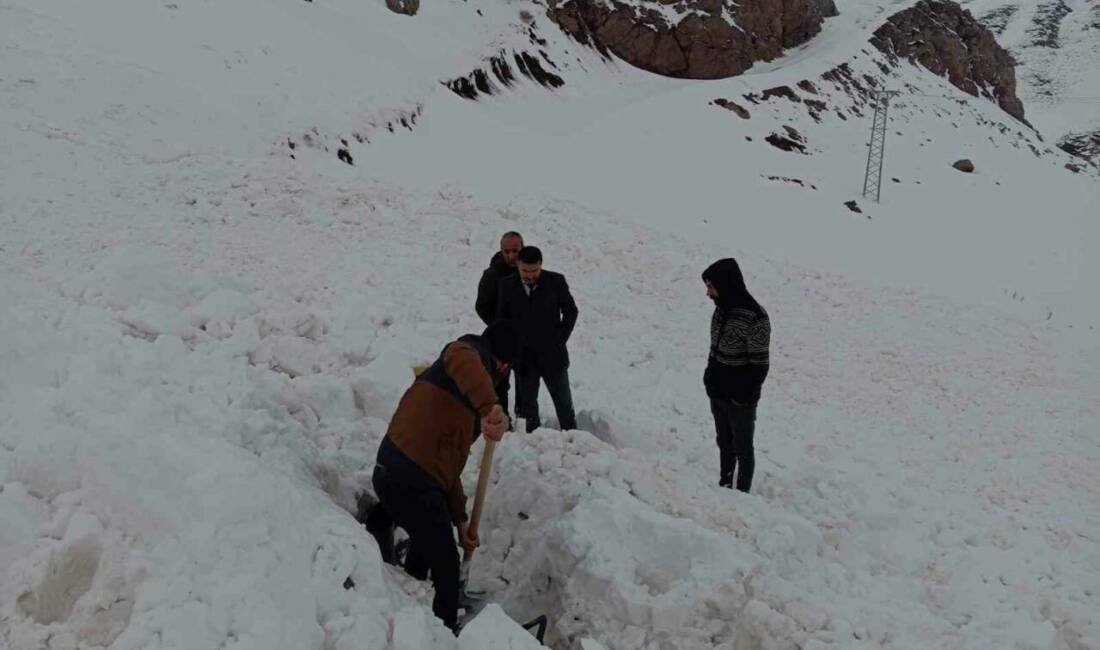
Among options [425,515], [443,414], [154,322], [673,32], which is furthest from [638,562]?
[673,32]

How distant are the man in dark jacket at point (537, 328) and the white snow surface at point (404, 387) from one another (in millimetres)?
615

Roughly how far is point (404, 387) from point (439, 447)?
237 centimetres

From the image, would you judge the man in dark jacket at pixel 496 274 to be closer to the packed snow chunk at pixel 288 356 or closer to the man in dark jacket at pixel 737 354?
the packed snow chunk at pixel 288 356

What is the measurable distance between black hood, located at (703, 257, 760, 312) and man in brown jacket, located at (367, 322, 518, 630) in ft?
7.61

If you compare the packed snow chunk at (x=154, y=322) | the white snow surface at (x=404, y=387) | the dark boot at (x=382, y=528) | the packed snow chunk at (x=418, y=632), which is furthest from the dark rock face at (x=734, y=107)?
the packed snow chunk at (x=418, y=632)

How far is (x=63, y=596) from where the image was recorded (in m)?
3.08

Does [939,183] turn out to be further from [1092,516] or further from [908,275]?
[1092,516]

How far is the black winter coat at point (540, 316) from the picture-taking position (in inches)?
240

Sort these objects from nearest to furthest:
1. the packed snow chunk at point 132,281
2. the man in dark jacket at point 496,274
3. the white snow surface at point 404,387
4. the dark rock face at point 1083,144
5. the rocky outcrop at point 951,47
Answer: the white snow surface at point 404,387
the packed snow chunk at point 132,281
the man in dark jacket at point 496,274
the rocky outcrop at point 951,47
the dark rock face at point 1083,144

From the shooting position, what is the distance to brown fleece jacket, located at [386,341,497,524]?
149 inches

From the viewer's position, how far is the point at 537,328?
6.14 metres

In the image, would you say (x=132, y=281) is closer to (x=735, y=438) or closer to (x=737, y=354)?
(x=737, y=354)

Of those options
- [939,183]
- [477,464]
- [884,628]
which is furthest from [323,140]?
[939,183]

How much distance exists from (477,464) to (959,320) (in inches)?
466
